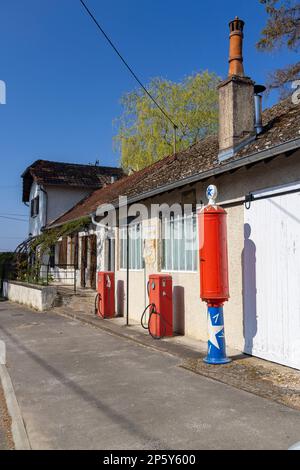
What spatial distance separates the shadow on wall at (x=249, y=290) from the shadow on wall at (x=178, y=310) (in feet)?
6.95

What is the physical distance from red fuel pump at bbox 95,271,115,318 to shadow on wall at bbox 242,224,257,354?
5327 mm

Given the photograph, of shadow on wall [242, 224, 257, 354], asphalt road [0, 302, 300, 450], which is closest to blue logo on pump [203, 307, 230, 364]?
asphalt road [0, 302, 300, 450]

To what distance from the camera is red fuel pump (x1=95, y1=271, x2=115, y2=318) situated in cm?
1191

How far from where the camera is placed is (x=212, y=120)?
90.4 feet

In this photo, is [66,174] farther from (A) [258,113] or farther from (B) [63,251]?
(A) [258,113]

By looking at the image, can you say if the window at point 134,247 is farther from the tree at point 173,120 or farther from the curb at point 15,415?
the tree at point 173,120

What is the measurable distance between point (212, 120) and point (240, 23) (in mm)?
17992

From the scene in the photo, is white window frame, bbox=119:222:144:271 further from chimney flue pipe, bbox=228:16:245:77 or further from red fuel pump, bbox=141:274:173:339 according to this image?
chimney flue pipe, bbox=228:16:245:77

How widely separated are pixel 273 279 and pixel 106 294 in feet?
20.2

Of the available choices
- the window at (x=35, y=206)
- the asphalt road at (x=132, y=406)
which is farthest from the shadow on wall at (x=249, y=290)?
the window at (x=35, y=206)

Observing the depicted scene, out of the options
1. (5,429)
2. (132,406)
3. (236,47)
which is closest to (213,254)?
(132,406)
